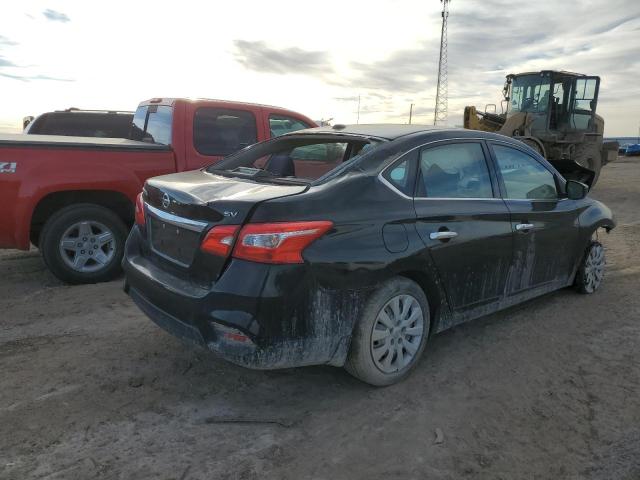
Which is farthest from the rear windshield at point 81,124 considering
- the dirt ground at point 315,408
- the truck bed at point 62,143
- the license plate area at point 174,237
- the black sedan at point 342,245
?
the license plate area at point 174,237

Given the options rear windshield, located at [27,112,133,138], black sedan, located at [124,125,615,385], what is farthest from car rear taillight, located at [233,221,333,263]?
rear windshield, located at [27,112,133,138]

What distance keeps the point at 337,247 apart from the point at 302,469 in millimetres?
1113

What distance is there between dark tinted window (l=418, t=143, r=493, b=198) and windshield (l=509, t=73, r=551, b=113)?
12.3m

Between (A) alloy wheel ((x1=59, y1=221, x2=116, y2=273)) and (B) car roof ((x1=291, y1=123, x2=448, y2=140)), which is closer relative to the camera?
(B) car roof ((x1=291, y1=123, x2=448, y2=140))

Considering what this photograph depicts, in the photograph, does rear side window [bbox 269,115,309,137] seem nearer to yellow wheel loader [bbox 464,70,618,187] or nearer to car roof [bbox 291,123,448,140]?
car roof [bbox 291,123,448,140]

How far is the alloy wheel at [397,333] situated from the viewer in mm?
3141

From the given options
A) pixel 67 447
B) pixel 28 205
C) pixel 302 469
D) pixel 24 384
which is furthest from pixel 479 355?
pixel 28 205

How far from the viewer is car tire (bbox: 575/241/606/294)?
16.4 feet

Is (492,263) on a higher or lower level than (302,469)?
higher

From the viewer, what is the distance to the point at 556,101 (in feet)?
48.4

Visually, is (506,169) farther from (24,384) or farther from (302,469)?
(24,384)

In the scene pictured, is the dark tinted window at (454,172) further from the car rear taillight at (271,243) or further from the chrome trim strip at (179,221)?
the chrome trim strip at (179,221)

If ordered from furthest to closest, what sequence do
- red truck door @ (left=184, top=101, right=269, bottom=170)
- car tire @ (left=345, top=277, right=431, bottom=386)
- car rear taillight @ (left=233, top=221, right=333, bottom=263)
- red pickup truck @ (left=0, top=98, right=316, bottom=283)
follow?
1. red truck door @ (left=184, top=101, right=269, bottom=170)
2. red pickup truck @ (left=0, top=98, right=316, bottom=283)
3. car tire @ (left=345, top=277, right=431, bottom=386)
4. car rear taillight @ (left=233, top=221, right=333, bottom=263)

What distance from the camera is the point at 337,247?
2.82 meters
